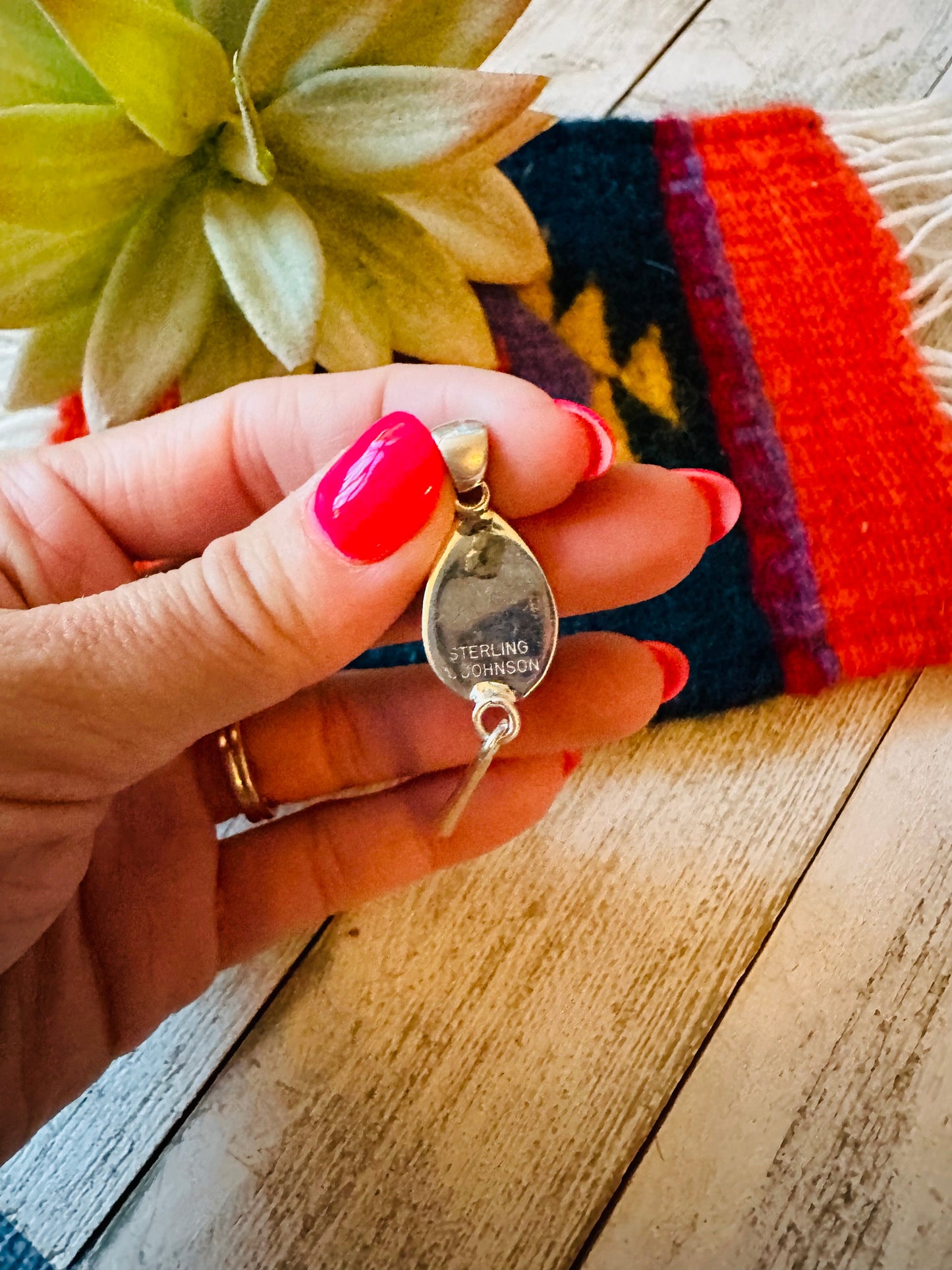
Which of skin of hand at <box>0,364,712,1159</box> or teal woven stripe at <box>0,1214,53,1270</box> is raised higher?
skin of hand at <box>0,364,712,1159</box>

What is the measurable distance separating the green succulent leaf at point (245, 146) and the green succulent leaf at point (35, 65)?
0.05 m

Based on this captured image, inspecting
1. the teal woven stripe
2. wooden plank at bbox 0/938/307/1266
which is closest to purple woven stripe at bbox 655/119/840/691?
wooden plank at bbox 0/938/307/1266

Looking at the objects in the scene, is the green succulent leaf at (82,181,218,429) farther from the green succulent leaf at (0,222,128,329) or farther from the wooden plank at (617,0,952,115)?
the wooden plank at (617,0,952,115)

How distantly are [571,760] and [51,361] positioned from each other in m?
0.30

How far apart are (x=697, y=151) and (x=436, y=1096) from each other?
0.56m

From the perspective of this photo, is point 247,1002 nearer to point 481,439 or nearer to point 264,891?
point 264,891

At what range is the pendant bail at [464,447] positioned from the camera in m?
0.33

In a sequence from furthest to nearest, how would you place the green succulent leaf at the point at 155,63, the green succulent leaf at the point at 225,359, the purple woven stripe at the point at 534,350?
the purple woven stripe at the point at 534,350 < the green succulent leaf at the point at 225,359 < the green succulent leaf at the point at 155,63

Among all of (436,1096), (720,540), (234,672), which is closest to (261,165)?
(234,672)

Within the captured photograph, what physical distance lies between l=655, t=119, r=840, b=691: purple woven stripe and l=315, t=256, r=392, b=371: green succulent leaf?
220 millimetres

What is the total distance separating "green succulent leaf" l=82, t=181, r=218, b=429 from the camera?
38cm

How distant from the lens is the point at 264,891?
46cm

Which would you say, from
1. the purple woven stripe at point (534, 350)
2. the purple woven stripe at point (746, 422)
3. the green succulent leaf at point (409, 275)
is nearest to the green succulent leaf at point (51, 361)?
the green succulent leaf at point (409, 275)

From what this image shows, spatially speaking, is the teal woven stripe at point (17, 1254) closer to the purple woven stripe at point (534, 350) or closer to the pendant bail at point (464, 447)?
the pendant bail at point (464, 447)
